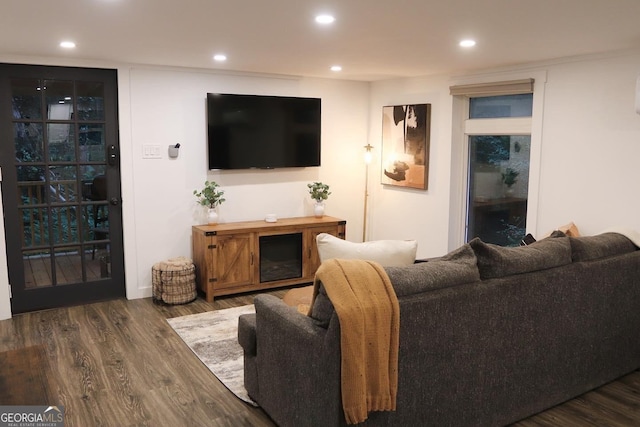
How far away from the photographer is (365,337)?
7.60ft

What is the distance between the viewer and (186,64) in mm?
5004

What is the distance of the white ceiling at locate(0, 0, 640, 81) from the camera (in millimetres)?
2809

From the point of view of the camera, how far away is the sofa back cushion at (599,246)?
3.20 meters

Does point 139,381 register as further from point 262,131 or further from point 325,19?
point 262,131

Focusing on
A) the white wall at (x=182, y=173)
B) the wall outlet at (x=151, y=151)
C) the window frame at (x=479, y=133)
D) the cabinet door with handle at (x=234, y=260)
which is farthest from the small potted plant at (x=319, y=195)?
the wall outlet at (x=151, y=151)

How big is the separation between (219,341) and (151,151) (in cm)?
203

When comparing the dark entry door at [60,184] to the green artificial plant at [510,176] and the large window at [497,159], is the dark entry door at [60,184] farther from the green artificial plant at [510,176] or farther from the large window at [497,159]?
the green artificial plant at [510,176]

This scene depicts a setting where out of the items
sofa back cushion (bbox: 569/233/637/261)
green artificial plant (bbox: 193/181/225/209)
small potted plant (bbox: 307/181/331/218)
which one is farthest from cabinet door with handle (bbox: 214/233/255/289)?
sofa back cushion (bbox: 569/233/637/261)

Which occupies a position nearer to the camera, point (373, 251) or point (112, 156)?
point (373, 251)

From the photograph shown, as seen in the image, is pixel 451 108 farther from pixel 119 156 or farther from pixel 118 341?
pixel 118 341

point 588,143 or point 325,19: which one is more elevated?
point 325,19

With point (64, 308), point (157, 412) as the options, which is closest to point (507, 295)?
point (157, 412)

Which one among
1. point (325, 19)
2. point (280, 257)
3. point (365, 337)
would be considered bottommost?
point (280, 257)

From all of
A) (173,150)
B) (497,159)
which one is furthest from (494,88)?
(173,150)
